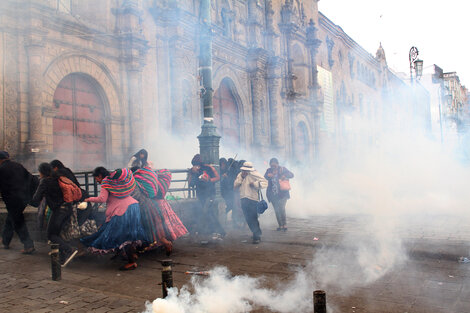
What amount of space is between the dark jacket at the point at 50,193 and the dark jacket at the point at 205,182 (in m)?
2.77

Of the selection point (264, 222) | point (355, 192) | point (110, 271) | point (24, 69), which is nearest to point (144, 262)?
point (110, 271)

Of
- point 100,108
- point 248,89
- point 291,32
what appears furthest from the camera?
point 291,32

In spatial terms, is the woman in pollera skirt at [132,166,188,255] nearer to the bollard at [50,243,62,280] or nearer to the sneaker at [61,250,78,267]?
the sneaker at [61,250,78,267]

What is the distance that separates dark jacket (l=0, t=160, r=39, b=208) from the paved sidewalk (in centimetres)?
83

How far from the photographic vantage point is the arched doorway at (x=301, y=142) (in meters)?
21.2

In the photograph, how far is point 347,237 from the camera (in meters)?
7.30

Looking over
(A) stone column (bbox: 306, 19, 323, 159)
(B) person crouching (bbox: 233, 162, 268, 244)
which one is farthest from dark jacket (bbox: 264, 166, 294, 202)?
(A) stone column (bbox: 306, 19, 323, 159)

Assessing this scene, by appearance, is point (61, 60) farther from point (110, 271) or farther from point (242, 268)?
point (242, 268)

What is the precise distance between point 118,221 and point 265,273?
82.3 inches

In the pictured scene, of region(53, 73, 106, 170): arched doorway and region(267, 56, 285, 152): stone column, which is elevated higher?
region(267, 56, 285, 152): stone column

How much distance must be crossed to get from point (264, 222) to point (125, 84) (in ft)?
18.3

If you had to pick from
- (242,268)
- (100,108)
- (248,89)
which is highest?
(248,89)

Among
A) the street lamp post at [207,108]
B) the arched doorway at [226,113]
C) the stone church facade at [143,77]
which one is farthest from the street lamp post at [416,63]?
the street lamp post at [207,108]

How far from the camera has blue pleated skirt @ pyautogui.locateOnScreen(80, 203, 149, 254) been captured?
5.43 meters
